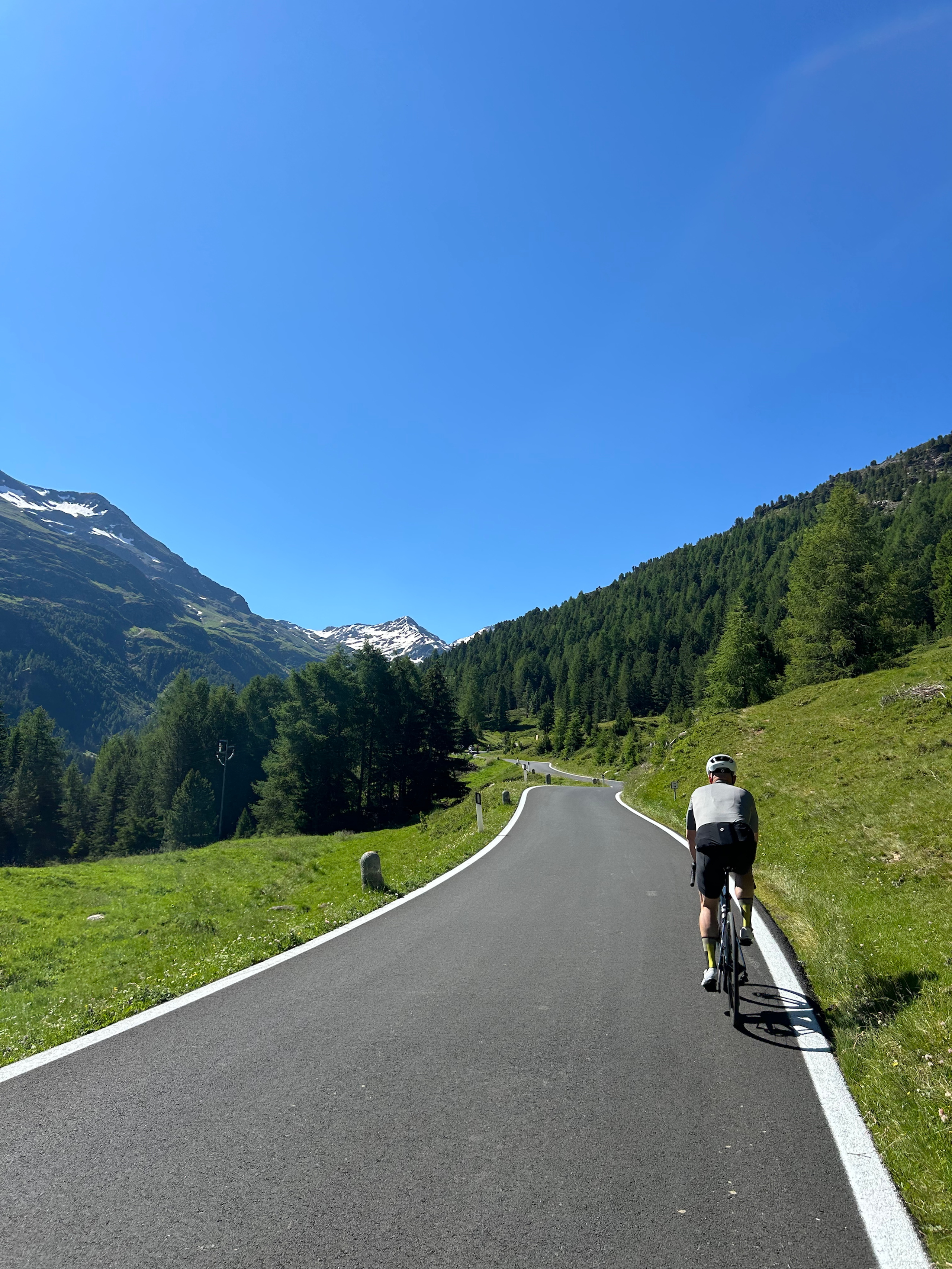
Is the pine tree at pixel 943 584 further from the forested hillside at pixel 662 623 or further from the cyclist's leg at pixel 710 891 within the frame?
the cyclist's leg at pixel 710 891

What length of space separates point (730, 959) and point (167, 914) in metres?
13.9

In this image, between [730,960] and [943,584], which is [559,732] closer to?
[943,584]

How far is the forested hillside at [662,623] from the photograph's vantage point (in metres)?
110

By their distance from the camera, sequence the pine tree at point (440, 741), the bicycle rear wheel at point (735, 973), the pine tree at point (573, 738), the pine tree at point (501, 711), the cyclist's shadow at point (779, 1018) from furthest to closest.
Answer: the pine tree at point (501, 711)
the pine tree at point (573, 738)
the pine tree at point (440, 741)
the bicycle rear wheel at point (735, 973)
the cyclist's shadow at point (779, 1018)

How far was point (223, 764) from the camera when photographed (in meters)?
67.2

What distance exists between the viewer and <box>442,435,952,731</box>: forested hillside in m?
110

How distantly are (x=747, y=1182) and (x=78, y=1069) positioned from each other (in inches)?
178

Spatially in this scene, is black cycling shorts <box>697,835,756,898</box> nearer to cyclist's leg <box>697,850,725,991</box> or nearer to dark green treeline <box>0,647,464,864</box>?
cyclist's leg <box>697,850,725,991</box>

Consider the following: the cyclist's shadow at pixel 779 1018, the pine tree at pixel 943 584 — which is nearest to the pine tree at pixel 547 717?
the pine tree at pixel 943 584

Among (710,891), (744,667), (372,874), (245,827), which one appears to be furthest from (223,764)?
(710,891)

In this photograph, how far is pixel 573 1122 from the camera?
151 inches

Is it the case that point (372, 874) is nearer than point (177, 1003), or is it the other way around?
point (177, 1003)

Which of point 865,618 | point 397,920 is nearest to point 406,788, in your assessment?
point 865,618

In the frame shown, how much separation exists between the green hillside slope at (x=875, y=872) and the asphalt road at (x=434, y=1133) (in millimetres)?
492
